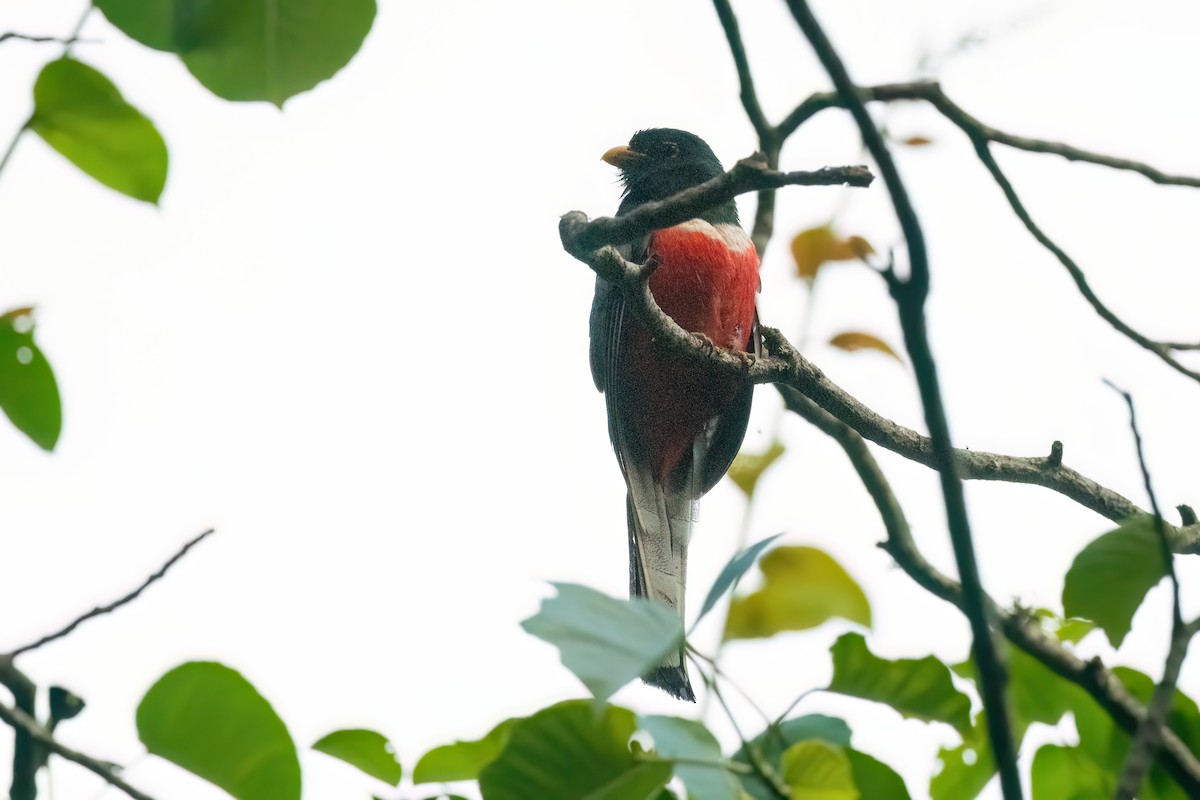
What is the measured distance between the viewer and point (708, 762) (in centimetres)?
111

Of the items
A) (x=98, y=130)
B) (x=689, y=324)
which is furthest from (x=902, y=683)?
(x=689, y=324)

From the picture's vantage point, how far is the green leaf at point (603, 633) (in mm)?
890

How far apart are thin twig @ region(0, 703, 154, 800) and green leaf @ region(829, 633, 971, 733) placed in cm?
73

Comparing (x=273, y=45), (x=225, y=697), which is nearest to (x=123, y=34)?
(x=273, y=45)

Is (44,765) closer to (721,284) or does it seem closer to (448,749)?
(448,749)

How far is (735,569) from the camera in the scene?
3.63 feet

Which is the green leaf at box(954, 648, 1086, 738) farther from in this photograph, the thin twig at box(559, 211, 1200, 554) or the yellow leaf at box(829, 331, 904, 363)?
the thin twig at box(559, 211, 1200, 554)

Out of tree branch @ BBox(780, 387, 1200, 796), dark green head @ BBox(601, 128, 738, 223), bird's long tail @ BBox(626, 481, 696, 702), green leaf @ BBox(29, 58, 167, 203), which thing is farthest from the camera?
dark green head @ BBox(601, 128, 738, 223)

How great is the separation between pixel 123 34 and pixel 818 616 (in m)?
0.90

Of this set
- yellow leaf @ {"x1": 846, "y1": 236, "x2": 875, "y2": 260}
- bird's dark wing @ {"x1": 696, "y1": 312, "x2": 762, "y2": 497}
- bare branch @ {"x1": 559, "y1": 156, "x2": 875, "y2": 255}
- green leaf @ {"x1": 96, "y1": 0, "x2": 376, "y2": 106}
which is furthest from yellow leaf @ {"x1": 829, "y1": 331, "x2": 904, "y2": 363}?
bird's dark wing @ {"x1": 696, "y1": 312, "x2": 762, "y2": 497}

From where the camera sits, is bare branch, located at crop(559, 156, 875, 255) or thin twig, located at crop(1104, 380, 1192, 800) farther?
bare branch, located at crop(559, 156, 875, 255)

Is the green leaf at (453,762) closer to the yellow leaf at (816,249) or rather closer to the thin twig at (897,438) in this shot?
the yellow leaf at (816,249)

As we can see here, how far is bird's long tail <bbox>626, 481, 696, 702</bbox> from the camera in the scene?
436cm

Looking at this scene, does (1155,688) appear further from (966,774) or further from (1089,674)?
(966,774)
